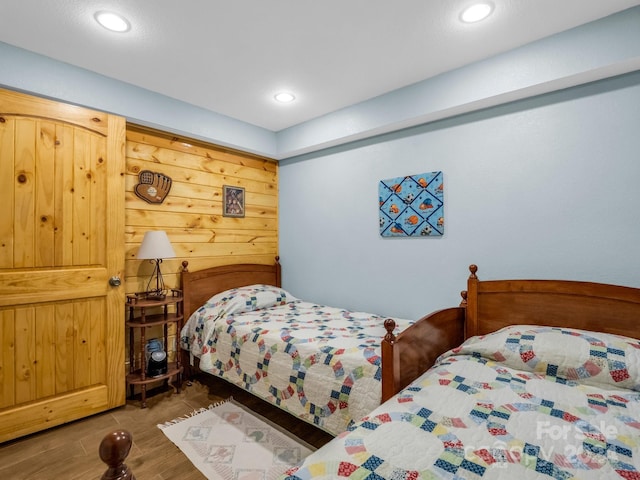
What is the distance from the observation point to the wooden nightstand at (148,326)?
2.53 metres

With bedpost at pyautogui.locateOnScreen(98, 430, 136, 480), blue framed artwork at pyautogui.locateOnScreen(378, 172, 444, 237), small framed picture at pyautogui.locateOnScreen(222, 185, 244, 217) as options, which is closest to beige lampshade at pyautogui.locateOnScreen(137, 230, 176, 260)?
small framed picture at pyautogui.locateOnScreen(222, 185, 244, 217)

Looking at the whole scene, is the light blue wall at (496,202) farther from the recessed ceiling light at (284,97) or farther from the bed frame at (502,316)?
the recessed ceiling light at (284,97)

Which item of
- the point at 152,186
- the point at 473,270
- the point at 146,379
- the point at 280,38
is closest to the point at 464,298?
the point at 473,270

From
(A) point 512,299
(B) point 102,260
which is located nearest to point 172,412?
(B) point 102,260

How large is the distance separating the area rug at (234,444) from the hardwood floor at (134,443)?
7 centimetres

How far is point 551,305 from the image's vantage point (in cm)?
202

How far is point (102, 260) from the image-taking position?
2404 mm

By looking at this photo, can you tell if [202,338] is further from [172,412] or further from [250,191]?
[250,191]

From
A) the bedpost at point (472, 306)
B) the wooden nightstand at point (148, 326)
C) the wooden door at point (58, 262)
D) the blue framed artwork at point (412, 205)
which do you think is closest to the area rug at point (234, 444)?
the wooden nightstand at point (148, 326)

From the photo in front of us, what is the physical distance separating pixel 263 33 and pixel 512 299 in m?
2.19

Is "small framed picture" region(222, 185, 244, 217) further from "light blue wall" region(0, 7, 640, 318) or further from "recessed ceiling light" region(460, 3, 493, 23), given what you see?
"recessed ceiling light" region(460, 3, 493, 23)

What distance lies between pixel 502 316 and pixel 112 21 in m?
2.82

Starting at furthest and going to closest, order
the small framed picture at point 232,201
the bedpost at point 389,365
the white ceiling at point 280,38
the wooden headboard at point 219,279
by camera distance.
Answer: the small framed picture at point 232,201 → the wooden headboard at point 219,279 → the white ceiling at point 280,38 → the bedpost at point 389,365

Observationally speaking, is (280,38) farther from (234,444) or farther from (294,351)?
(234,444)
